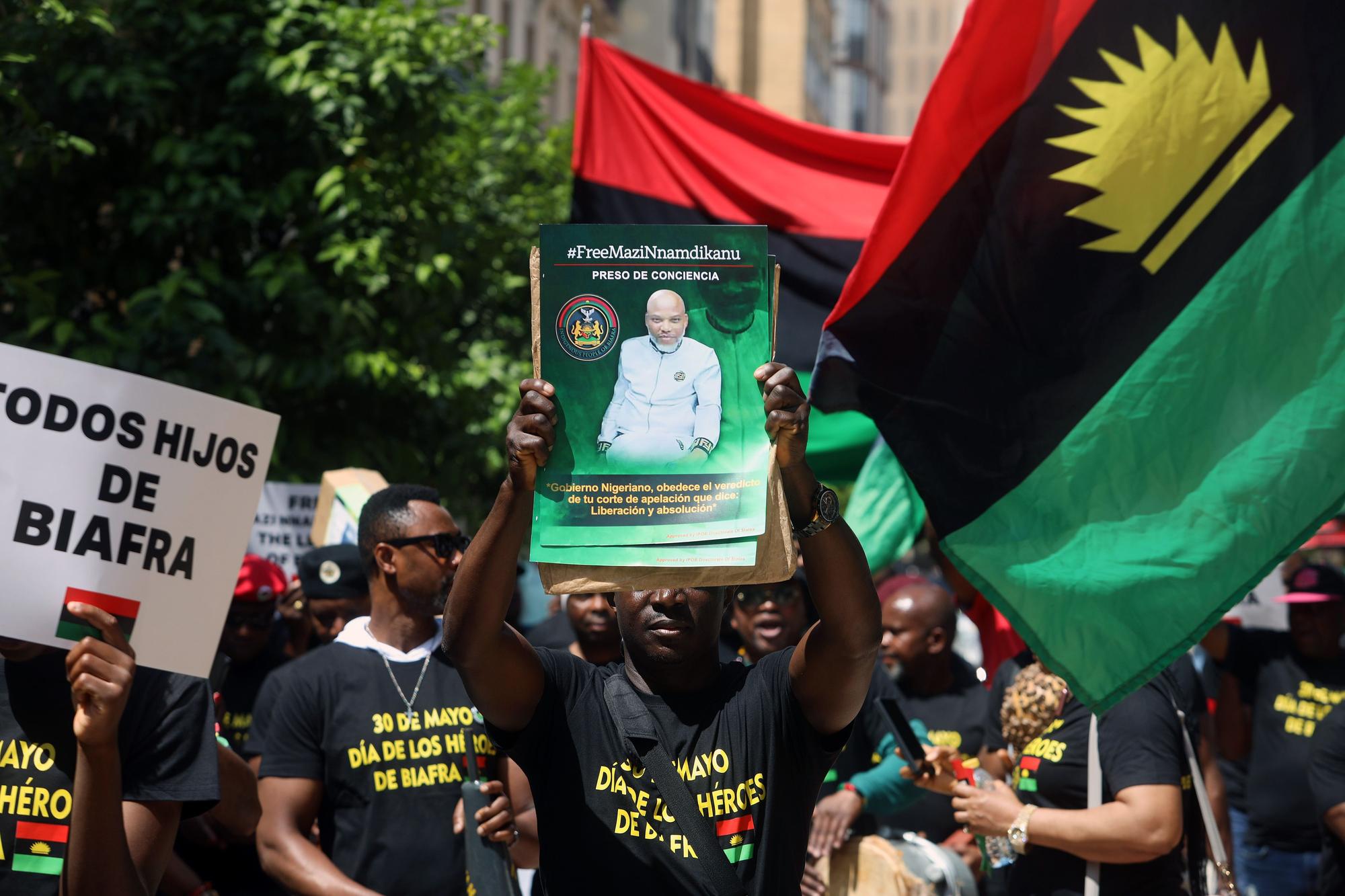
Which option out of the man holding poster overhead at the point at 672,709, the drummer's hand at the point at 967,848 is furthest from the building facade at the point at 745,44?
the man holding poster overhead at the point at 672,709

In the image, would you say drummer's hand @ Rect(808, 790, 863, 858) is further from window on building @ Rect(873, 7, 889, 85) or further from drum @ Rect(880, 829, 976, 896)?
window on building @ Rect(873, 7, 889, 85)

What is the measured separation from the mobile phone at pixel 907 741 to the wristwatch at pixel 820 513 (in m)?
1.76

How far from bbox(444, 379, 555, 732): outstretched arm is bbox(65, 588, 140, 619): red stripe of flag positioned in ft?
2.57

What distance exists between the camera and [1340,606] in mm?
7598

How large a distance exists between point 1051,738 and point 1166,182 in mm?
1686

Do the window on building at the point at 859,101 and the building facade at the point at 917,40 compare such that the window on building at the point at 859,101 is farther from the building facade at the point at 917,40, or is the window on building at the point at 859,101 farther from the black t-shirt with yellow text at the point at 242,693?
the black t-shirt with yellow text at the point at 242,693

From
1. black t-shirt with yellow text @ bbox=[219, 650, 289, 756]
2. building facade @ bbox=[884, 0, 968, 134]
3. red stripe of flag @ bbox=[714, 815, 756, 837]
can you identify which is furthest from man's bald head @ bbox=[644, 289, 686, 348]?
building facade @ bbox=[884, 0, 968, 134]

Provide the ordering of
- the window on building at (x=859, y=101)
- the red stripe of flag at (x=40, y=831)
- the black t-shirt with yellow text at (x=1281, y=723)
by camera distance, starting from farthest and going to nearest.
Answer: the window on building at (x=859, y=101) < the black t-shirt with yellow text at (x=1281, y=723) < the red stripe of flag at (x=40, y=831)

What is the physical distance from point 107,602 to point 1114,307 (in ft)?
9.33

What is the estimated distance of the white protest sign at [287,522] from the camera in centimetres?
817

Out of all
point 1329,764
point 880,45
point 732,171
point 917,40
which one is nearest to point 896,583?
point 732,171

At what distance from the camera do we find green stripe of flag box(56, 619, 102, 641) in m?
3.43

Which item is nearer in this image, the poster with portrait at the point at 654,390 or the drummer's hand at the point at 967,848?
the poster with portrait at the point at 654,390

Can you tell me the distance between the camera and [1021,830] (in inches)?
186
